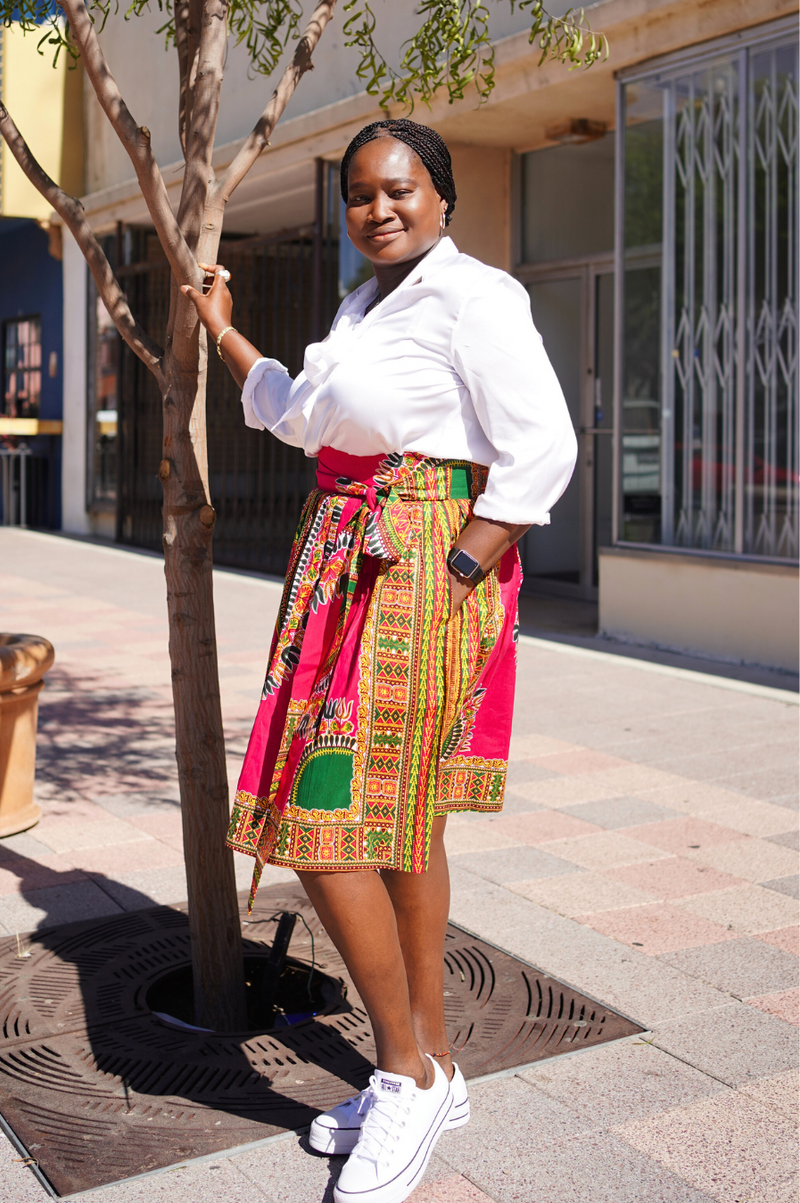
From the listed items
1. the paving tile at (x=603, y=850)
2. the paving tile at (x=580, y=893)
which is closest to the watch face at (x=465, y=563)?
the paving tile at (x=580, y=893)

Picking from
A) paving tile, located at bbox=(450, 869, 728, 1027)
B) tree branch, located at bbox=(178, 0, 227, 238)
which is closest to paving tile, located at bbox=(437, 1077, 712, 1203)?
paving tile, located at bbox=(450, 869, 728, 1027)

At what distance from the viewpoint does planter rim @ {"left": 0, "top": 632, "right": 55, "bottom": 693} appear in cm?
412

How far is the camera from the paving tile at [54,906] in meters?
3.48

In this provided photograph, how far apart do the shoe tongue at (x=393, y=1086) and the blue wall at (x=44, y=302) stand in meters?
14.3

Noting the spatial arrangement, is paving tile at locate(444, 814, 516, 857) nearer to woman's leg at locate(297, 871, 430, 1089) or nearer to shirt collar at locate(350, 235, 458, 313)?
woman's leg at locate(297, 871, 430, 1089)

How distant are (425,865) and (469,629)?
1.45 feet

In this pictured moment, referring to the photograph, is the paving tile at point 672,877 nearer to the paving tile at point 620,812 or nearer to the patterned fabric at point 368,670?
the paving tile at point 620,812

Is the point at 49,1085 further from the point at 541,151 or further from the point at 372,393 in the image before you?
the point at 541,151

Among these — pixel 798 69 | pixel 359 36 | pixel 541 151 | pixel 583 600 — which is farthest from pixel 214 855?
pixel 541 151

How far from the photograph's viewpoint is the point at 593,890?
3.78 m

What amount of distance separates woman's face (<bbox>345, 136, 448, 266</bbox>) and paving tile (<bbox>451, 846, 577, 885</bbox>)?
214 cm

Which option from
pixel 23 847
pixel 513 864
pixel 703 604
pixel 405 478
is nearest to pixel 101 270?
pixel 405 478

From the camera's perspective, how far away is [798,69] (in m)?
6.75

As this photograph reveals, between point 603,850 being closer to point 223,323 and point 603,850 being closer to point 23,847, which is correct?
point 23,847
